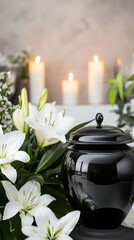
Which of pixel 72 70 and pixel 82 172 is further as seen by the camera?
pixel 72 70

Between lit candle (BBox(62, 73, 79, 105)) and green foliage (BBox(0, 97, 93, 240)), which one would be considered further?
lit candle (BBox(62, 73, 79, 105))

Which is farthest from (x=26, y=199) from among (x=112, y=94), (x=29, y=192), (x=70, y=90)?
(x=70, y=90)

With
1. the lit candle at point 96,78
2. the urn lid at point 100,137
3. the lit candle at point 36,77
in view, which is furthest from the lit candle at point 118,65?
the urn lid at point 100,137

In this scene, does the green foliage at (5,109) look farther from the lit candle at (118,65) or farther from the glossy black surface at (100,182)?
the lit candle at (118,65)

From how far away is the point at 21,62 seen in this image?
2559 mm

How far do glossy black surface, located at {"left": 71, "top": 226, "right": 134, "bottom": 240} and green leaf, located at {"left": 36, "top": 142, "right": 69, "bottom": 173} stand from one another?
8 cm

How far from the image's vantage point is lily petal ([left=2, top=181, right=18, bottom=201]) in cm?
40

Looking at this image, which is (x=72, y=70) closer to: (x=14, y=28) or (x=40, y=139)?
(x=14, y=28)

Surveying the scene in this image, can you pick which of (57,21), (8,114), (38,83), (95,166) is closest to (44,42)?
(57,21)

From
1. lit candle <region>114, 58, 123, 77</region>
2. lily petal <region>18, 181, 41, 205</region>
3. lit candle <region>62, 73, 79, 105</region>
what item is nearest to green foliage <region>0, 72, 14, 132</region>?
lily petal <region>18, 181, 41, 205</region>

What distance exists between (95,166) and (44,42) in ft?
7.81

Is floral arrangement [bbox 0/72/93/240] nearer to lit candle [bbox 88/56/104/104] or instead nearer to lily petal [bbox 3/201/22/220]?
lily petal [bbox 3/201/22/220]

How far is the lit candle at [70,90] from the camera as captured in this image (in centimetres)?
239

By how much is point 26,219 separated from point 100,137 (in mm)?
115
